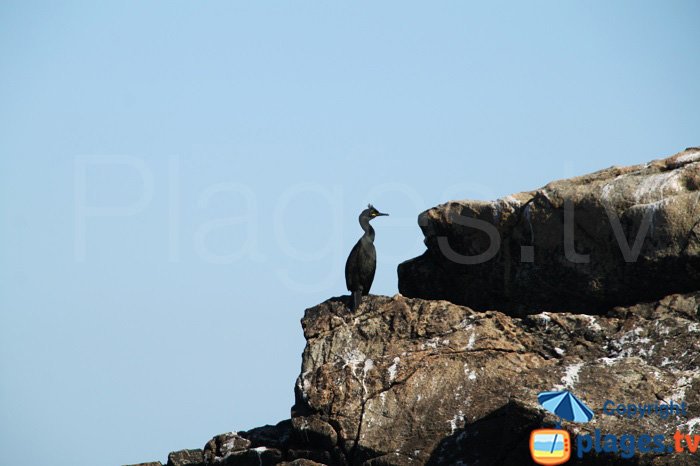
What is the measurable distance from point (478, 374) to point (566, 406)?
1.93 m

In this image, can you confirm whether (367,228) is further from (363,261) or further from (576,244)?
(576,244)

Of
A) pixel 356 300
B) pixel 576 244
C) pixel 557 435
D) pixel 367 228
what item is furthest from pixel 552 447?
pixel 367 228

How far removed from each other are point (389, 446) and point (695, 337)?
14.4 feet

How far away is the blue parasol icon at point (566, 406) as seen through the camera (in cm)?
1374

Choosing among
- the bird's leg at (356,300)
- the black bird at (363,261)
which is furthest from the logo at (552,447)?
the black bird at (363,261)

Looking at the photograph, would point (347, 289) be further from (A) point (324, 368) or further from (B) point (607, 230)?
(B) point (607, 230)

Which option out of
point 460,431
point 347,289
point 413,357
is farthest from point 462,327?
point 347,289

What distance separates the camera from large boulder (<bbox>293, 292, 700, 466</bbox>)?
14266 millimetres

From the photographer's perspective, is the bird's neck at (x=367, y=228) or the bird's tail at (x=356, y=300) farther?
the bird's neck at (x=367, y=228)

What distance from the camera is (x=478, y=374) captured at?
15.6 meters

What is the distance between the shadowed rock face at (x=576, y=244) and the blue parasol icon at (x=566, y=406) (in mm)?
2919

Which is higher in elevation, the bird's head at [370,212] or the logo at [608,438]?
the bird's head at [370,212]

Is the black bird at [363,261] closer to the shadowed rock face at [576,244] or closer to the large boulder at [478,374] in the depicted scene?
the shadowed rock face at [576,244]

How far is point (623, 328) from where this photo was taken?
15.9 meters
